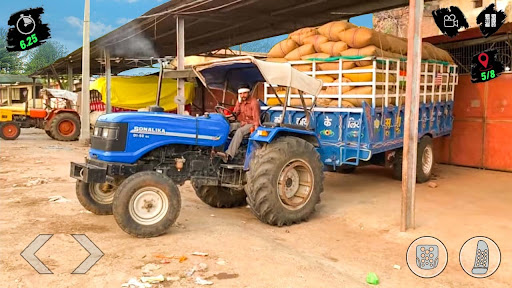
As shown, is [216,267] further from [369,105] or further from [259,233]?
[369,105]

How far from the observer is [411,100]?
586cm

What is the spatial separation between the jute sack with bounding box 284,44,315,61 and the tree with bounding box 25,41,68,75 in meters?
40.7

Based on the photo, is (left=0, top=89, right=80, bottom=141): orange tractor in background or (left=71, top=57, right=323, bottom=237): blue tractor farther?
(left=0, top=89, right=80, bottom=141): orange tractor in background

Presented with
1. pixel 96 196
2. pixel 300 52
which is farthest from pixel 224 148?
pixel 300 52

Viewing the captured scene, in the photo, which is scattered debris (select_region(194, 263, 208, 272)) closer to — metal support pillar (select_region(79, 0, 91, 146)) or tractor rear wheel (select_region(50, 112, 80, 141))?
metal support pillar (select_region(79, 0, 91, 146))

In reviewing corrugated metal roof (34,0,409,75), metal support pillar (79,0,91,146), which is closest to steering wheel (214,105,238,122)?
corrugated metal roof (34,0,409,75)

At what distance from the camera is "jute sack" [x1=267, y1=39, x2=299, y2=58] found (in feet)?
27.7

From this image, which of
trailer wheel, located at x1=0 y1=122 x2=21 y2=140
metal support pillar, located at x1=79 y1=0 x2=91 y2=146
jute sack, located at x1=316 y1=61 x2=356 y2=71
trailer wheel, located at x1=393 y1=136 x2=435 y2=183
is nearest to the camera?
jute sack, located at x1=316 y1=61 x2=356 y2=71

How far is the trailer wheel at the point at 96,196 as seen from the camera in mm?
6242

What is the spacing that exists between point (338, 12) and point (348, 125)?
4.99m

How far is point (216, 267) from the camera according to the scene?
14.9 ft

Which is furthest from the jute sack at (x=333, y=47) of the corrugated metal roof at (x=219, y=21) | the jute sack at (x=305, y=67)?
the corrugated metal roof at (x=219, y=21)

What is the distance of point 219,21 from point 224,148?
24.7ft

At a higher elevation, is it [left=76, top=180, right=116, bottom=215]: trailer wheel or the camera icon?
the camera icon
